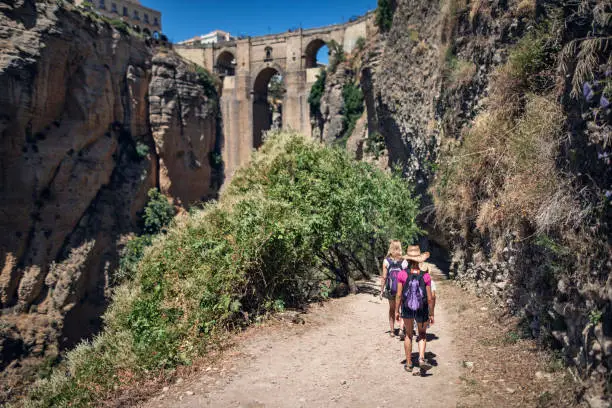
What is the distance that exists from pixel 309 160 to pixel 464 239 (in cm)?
342

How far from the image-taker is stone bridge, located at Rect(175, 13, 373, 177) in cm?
3544

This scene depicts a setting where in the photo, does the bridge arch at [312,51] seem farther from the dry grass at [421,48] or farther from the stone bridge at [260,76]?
the dry grass at [421,48]

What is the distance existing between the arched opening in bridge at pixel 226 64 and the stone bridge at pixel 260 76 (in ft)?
0.44

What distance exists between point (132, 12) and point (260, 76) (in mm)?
21600

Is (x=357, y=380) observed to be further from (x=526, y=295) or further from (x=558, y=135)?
(x=558, y=135)

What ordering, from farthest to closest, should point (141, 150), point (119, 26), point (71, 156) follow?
point (141, 150) → point (119, 26) → point (71, 156)

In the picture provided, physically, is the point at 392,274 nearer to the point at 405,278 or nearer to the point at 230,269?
the point at 405,278

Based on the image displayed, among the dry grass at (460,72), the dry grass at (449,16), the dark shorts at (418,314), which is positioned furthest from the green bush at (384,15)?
the dark shorts at (418,314)

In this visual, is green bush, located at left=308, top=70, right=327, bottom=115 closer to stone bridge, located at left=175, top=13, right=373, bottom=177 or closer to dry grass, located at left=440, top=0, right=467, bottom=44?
stone bridge, located at left=175, top=13, right=373, bottom=177

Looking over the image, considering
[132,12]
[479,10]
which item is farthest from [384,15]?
[132,12]

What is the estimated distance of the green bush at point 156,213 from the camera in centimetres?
3041

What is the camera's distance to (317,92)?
33656 mm

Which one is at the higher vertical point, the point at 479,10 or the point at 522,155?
the point at 479,10

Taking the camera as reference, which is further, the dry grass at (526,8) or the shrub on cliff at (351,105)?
the shrub on cliff at (351,105)
